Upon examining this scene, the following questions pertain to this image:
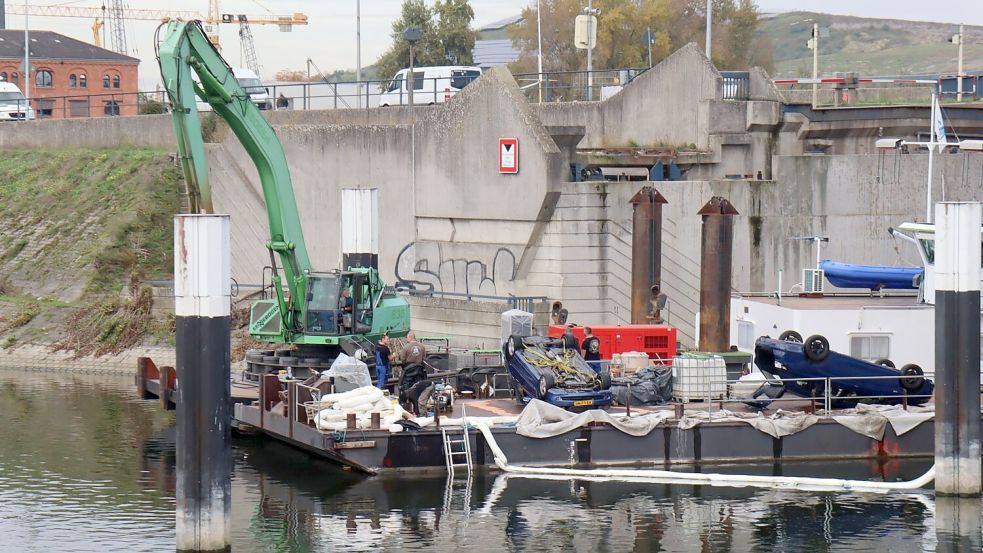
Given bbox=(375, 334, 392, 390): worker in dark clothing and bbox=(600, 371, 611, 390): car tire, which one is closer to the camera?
bbox=(600, 371, 611, 390): car tire

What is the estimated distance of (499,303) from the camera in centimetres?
3772

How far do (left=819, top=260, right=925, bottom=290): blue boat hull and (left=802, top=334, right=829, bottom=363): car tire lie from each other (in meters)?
8.17

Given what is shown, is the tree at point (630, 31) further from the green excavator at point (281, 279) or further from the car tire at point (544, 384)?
the car tire at point (544, 384)

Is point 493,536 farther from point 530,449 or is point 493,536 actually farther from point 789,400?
point 789,400

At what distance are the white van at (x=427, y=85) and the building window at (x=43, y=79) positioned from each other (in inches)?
1462

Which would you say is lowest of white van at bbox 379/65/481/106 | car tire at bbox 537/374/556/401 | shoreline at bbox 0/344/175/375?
shoreline at bbox 0/344/175/375

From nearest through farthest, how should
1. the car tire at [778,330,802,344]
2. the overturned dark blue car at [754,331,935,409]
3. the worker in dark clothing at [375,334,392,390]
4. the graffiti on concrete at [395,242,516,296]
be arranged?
1. the overturned dark blue car at [754,331,935,409]
2. the worker in dark clothing at [375,334,392,390]
3. the car tire at [778,330,802,344]
4. the graffiti on concrete at [395,242,516,296]

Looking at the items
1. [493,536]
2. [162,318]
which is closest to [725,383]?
[493,536]

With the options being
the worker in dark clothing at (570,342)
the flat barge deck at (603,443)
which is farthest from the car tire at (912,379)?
the worker in dark clothing at (570,342)

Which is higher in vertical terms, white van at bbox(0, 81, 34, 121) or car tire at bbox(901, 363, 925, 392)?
white van at bbox(0, 81, 34, 121)

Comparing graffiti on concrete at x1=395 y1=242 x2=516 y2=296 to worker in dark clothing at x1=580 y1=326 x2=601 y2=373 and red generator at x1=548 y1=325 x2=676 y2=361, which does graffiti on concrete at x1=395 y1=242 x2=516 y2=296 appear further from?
worker in dark clothing at x1=580 y1=326 x2=601 y2=373

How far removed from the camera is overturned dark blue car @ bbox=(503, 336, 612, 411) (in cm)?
2717

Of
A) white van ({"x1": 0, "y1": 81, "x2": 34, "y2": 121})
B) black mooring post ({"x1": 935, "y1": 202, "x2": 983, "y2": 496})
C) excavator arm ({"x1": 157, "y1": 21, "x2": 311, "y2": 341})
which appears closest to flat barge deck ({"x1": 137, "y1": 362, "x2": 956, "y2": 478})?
black mooring post ({"x1": 935, "y1": 202, "x2": 983, "y2": 496})

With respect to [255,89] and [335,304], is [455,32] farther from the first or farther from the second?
[335,304]
